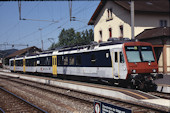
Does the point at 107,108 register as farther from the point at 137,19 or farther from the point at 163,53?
the point at 137,19

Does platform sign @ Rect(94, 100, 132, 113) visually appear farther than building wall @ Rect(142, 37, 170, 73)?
No

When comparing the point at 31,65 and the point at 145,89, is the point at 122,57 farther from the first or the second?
the point at 31,65

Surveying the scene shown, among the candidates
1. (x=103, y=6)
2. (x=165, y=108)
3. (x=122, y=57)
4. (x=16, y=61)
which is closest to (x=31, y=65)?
(x=16, y=61)

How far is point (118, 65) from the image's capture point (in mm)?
13062

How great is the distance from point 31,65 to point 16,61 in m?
9.23

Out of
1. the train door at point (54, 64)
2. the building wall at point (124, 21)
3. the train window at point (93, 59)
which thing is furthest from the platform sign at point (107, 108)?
the building wall at point (124, 21)

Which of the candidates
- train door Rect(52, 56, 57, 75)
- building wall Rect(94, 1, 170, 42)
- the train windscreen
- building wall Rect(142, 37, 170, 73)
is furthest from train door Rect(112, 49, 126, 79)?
building wall Rect(94, 1, 170, 42)

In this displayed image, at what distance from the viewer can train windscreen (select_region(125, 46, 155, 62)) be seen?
12953 mm

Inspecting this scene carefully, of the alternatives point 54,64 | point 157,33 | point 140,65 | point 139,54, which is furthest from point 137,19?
point 140,65

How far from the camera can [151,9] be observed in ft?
91.2

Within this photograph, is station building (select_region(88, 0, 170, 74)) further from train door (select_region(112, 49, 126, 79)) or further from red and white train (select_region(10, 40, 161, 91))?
train door (select_region(112, 49, 126, 79))

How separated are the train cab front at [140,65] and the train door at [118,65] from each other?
1.00 ft

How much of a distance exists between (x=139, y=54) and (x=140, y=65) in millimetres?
775

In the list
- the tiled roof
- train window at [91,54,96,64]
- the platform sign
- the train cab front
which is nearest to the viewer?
the platform sign
